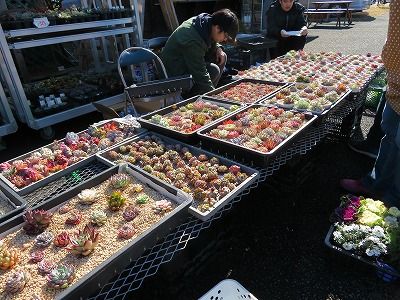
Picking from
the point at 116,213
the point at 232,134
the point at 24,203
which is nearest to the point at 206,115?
the point at 232,134

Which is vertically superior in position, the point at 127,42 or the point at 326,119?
the point at 127,42

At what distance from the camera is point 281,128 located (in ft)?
7.10

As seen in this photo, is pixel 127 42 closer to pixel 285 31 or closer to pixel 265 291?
pixel 285 31

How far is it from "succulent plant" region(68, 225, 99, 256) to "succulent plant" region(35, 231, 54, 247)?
0.40 feet

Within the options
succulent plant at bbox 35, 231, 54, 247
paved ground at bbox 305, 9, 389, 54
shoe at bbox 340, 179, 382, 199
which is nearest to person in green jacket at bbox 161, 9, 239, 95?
shoe at bbox 340, 179, 382, 199

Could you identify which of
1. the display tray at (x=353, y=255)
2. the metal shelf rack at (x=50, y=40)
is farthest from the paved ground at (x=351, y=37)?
the display tray at (x=353, y=255)

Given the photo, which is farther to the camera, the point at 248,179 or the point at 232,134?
the point at 232,134

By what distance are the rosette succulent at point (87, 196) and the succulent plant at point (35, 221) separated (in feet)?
0.61

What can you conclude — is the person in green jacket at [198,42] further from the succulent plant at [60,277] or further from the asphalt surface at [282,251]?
the succulent plant at [60,277]

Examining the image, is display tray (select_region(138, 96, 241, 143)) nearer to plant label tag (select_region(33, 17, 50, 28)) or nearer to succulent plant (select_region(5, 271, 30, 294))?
succulent plant (select_region(5, 271, 30, 294))

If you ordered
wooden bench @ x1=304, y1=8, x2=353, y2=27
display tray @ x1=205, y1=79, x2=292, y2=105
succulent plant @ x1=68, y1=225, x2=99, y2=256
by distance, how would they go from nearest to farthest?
succulent plant @ x1=68, y1=225, x2=99, y2=256, display tray @ x1=205, y1=79, x2=292, y2=105, wooden bench @ x1=304, y1=8, x2=353, y2=27

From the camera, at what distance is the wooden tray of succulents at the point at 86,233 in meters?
1.17

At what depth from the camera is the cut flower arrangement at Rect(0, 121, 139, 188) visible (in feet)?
5.98

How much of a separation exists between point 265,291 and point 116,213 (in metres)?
1.06
